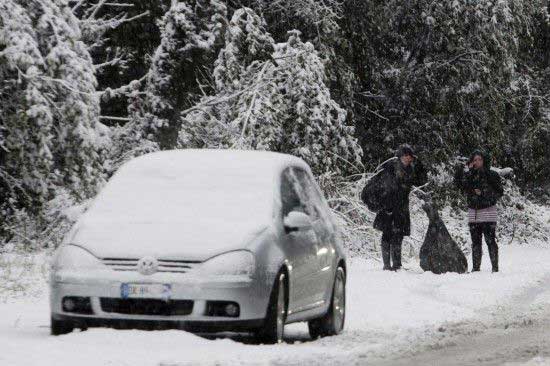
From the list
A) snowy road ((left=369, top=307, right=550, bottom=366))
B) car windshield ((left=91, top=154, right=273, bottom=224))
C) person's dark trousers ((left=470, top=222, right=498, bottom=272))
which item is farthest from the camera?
person's dark trousers ((left=470, top=222, right=498, bottom=272))

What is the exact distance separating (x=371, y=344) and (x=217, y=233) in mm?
1548

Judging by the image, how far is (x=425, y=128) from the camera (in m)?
28.8

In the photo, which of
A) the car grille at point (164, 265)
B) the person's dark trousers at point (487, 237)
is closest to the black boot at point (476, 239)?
the person's dark trousers at point (487, 237)

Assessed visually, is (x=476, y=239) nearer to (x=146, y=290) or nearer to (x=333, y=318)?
(x=333, y=318)

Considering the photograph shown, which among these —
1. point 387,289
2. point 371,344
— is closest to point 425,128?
point 387,289

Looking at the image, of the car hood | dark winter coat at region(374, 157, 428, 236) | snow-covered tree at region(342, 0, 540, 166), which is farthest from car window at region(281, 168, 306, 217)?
snow-covered tree at region(342, 0, 540, 166)

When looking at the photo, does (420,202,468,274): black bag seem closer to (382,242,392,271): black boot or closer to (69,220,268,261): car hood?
(382,242,392,271): black boot

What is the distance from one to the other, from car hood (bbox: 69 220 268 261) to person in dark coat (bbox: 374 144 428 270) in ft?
33.3

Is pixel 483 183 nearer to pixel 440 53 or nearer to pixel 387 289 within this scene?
pixel 387 289

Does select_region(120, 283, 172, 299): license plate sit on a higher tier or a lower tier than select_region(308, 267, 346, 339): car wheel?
higher

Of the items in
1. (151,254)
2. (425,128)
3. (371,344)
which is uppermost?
(151,254)

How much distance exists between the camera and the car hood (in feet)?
30.0

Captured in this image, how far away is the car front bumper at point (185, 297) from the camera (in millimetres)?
9016

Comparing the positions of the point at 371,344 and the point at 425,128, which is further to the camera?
the point at 425,128
